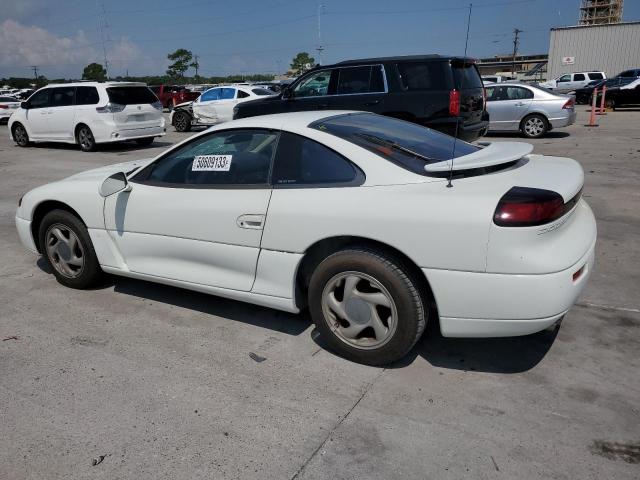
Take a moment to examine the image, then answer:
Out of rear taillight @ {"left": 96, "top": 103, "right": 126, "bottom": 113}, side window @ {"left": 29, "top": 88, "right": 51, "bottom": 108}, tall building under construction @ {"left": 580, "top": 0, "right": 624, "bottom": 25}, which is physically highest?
tall building under construction @ {"left": 580, "top": 0, "right": 624, "bottom": 25}

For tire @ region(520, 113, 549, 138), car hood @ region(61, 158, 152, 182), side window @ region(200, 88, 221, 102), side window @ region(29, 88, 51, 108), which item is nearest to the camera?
car hood @ region(61, 158, 152, 182)

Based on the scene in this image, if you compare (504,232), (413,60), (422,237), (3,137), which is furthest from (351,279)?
(3,137)

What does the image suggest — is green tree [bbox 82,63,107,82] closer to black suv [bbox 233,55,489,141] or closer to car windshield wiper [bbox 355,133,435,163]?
black suv [bbox 233,55,489,141]

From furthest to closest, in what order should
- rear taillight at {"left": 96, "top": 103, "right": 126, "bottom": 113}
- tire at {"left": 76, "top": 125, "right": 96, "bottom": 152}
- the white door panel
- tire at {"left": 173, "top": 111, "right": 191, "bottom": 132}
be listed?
tire at {"left": 173, "top": 111, "right": 191, "bottom": 132}
tire at {"left": 76, "top": 125, "right": 96, "bottom": 152}
rear taillight at {"left": 96, "top": 103, "right": 126, "bottom": 113}
the white door panel

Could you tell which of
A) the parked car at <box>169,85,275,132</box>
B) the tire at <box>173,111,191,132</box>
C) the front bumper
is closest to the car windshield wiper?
the front bumper

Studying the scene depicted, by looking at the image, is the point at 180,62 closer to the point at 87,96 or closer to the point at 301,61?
the point at 301,61

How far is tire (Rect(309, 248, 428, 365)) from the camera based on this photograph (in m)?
3.00

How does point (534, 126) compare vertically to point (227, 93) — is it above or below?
below

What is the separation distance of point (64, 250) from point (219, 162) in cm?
173

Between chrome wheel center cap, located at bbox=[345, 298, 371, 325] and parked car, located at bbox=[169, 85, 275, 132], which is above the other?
parked car, located at bbox=[169, 85, 275, 132]

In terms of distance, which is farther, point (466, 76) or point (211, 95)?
point (211, 95)

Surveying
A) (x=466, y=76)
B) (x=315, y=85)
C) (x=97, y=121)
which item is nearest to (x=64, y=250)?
(x=315, y=85)

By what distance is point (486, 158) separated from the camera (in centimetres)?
330

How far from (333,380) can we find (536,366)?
3.97 feet
